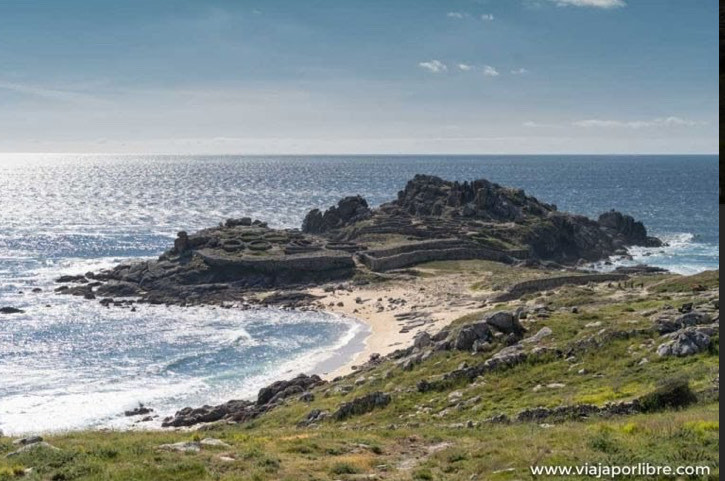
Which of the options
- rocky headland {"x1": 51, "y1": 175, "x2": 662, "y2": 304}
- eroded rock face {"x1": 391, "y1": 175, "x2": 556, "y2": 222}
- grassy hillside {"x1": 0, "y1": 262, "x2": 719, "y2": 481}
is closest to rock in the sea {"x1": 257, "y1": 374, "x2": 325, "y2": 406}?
grassy hillside {"x1": 0, "y1": 262, "x2": 719, "y2": 481}

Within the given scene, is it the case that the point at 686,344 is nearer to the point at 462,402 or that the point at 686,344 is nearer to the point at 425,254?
the point at 462,402

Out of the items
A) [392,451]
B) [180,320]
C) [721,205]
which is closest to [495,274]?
[180,320]

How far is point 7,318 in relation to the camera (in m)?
75.8

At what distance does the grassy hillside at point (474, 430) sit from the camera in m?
17.6

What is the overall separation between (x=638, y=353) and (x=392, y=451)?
1478 cm

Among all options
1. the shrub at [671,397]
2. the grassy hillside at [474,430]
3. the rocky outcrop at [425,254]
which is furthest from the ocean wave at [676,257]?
the shrub at [671,397]

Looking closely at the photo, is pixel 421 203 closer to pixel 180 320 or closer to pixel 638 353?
pixel 180 320

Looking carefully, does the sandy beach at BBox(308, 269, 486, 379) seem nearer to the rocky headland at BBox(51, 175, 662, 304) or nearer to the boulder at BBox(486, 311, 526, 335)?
the rocky headland at BBox(51, 175, 662, 304)

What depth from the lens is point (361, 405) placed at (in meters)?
32.5

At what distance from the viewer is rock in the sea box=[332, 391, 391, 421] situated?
3225cm

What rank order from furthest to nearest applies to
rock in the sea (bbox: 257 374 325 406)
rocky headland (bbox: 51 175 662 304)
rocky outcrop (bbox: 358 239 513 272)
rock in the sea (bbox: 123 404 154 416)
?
rocky outcrop (bbox: 358 239 513 272)
rocky headland (bbox: 51 175 662 304)
rock in the sea (bbox: 123 404 154 416)
rock in the sea (bbox: 257 374 325 406)

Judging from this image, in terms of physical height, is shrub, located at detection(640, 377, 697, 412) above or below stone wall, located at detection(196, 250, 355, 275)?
above

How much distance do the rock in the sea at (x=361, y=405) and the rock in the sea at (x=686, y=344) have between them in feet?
40.0

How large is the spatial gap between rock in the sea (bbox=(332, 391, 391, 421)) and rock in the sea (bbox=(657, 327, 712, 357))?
1218cm
